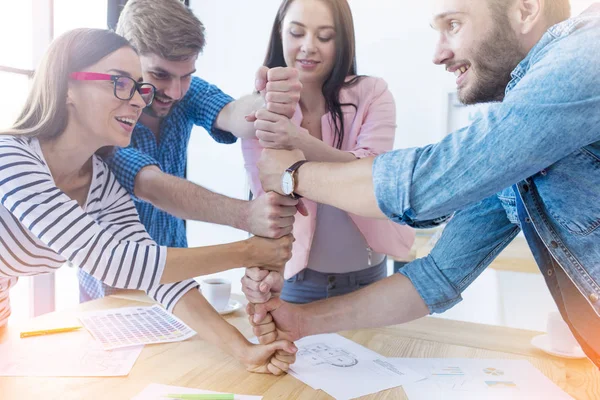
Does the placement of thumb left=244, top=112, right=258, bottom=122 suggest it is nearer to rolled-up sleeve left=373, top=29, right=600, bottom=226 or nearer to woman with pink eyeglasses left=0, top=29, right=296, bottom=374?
woman with pink eyeglasses left=0, top=29, right=296, bottom=374

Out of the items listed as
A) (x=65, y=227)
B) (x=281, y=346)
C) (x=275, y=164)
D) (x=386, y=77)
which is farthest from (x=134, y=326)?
(x=386, y=77)

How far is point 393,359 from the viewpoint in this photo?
1.09 metres

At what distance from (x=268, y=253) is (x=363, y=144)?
17.7 inches

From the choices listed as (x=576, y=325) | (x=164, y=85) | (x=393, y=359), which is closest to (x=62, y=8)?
(x=164, y=85)

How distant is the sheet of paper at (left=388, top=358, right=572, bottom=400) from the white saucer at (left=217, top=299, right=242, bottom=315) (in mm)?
488

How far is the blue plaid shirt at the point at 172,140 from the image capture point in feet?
5.63

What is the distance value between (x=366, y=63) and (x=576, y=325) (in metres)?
2.73

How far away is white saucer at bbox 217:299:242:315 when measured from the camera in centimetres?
137

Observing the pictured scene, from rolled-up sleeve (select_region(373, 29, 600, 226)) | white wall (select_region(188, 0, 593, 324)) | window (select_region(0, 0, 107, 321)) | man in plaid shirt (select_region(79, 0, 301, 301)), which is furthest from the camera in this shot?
white wall (select_region(188, 0, 593, 324))

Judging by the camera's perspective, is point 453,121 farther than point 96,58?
Yes

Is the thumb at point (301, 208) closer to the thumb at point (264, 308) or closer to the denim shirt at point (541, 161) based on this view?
the thumb at point (264, 308)

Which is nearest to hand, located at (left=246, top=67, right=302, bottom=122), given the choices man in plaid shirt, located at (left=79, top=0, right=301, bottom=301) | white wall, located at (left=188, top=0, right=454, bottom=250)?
man in plaid shirt, located at (left=79, top=0, right=301, bottom=301)

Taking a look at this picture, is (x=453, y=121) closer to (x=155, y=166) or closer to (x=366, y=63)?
(x=366, y=63)

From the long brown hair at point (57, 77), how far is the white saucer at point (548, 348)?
128cm
